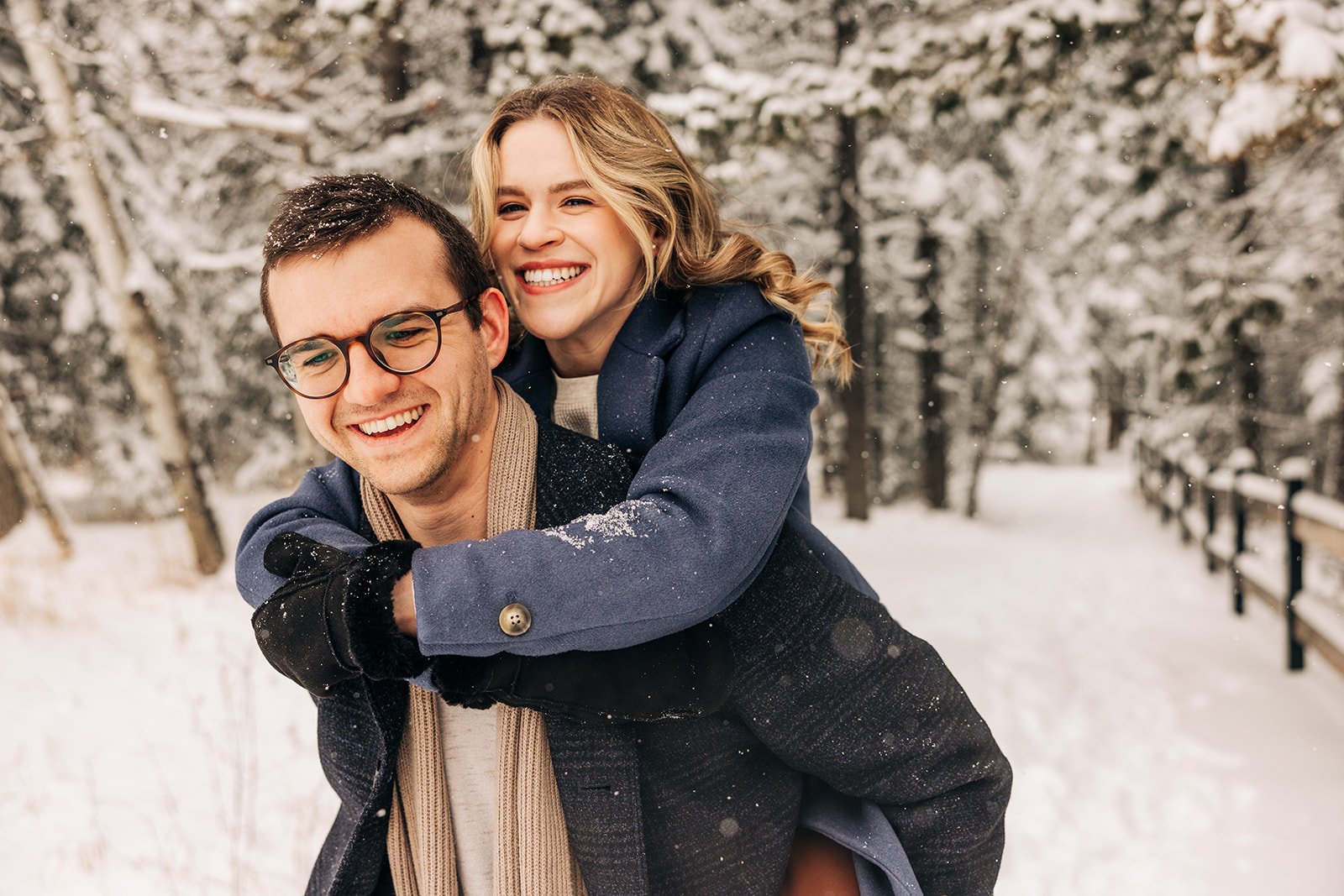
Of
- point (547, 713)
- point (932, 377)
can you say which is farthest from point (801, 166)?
point (547, 713)

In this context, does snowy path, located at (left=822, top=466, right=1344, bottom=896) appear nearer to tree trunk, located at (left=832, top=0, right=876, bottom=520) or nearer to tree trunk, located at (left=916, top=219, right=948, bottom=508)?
Result: tree trunk, located at (left=832, top=0, right=876, bottom=520)

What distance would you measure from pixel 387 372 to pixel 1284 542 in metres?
6.81

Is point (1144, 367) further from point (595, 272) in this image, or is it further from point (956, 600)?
point (595, 272)

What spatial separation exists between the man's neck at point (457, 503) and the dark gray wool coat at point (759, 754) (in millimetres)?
146

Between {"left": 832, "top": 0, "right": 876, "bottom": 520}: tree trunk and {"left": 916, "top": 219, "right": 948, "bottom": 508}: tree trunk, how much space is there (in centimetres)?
221

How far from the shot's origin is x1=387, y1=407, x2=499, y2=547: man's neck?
1.77 m

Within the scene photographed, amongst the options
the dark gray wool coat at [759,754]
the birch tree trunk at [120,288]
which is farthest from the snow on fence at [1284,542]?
the birch tree trunk at [120,288]

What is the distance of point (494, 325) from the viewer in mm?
1908

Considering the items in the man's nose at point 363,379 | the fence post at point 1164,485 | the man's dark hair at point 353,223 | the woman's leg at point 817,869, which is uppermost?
the man's dark hair at point 353,223

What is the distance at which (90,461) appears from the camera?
14.9m

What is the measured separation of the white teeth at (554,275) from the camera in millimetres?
2168

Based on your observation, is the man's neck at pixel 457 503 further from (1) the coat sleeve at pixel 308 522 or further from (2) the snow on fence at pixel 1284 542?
(2) the snow on fence at pixel 1284 542

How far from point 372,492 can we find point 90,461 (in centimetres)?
1648

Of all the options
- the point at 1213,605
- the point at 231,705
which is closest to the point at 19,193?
the point at 231,705
